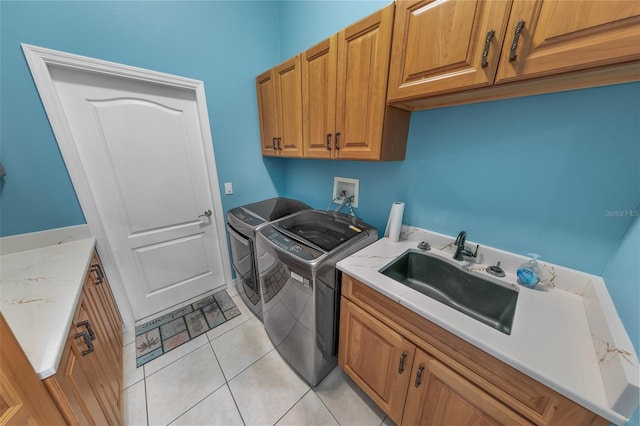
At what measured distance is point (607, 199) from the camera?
0.82 m

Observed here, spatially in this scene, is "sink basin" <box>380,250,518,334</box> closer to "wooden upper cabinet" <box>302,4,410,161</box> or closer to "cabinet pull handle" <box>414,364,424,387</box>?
"cabinet pull handle" <box>414,364,424,387</box>

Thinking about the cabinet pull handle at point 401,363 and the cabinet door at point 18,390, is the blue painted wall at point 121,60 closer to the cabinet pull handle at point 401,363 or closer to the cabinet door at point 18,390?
the cabinet door at point 18,390

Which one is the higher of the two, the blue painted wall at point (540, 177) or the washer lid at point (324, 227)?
the blue painted wall at point (540, 177)

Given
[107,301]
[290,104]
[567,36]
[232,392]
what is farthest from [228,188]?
[567,36]

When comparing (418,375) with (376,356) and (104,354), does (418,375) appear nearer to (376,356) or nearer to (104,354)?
(376,356)

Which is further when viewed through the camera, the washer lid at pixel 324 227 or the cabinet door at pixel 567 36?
the washer lid at pixel 324 227

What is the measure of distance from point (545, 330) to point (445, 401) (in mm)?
470

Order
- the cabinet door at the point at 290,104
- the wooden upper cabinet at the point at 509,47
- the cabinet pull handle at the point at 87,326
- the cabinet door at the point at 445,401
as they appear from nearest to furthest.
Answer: the wooden upper cabinet at the point at 509,47
the cabinet door at the point at 445,401
the cabinet pull handle at the point at 87,326
the cabinet door at the point at 290,104

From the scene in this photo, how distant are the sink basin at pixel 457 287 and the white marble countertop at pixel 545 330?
55mm

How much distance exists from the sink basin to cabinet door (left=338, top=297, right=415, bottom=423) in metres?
0.29

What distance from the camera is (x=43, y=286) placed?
0.95 metres

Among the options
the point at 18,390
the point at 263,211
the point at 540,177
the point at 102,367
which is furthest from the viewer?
the point at 263,211

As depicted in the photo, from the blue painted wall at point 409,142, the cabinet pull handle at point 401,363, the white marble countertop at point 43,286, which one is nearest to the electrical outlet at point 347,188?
the blue painted wall at point 409,142

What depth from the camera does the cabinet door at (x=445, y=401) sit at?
28.5 inches
